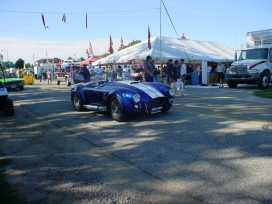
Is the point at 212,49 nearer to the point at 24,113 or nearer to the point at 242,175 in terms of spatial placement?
the point at 24,113

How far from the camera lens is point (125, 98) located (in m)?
6.97

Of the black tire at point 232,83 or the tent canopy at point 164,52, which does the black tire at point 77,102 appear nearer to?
the black tire at point 232,83

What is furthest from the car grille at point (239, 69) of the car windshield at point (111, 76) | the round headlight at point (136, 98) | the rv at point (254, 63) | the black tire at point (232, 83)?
the round headlight at point (136, 98)

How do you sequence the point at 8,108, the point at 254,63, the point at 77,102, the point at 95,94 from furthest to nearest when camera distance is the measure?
the point at 254,63 < the point at 77,102 < the point at 8,108 < the point at 95,94

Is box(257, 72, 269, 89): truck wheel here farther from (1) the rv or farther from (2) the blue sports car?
(2) the blue sports car

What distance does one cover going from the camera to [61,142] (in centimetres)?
565

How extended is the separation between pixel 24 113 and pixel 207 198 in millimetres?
8103

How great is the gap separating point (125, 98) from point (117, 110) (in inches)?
18.2

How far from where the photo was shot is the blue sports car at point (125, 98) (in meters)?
6.96

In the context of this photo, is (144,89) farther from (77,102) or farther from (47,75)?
(47,75)

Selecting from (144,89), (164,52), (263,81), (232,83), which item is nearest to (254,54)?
(263,81)

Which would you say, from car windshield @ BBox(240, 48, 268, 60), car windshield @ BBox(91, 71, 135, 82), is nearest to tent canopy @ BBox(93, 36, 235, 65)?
car windshield @ BBox(240, 48, 268, 60)

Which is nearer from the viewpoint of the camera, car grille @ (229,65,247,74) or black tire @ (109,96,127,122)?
black tire @ (109,96,127,122)

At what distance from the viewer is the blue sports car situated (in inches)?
274
